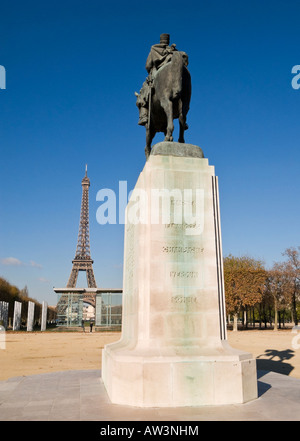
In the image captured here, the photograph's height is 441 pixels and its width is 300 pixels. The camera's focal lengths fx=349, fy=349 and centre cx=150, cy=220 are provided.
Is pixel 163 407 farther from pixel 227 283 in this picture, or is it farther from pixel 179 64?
pixel 227 283

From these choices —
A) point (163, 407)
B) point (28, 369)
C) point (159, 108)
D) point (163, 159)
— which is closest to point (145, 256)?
point (163, 159)

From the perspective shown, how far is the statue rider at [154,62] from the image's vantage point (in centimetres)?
940

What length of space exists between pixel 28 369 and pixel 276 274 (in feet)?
147

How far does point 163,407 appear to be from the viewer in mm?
6277

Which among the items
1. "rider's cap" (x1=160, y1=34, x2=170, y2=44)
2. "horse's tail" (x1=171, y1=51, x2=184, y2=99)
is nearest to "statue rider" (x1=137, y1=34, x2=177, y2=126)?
"rider's cap" (x1=160, y1=34, x2=170, y2=44)

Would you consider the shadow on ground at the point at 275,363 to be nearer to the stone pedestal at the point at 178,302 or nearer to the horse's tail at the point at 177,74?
the stone pedestal at the point at 178,302

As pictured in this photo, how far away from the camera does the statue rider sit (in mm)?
9398

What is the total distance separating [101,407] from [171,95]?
726cm

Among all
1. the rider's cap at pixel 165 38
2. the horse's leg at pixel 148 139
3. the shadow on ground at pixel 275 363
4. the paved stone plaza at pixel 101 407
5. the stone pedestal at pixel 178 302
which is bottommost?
the shadow on ground at pixel 275 363

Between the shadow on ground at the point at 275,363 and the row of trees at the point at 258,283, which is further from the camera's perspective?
the row of trees at the point at 258,283

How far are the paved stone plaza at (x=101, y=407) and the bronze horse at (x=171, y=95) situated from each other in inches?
240

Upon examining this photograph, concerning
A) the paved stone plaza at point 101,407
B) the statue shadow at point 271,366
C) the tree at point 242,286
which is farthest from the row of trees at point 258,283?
the paved stone plaza at point 101,407

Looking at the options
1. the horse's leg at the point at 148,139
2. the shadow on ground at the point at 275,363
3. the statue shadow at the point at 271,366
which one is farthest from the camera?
the shadow on ground at the point at 275,363

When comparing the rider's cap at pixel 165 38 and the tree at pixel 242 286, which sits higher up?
the rider's cap at pixel 165 38
